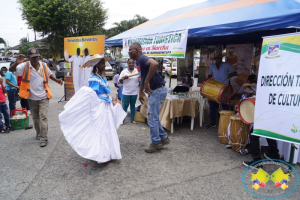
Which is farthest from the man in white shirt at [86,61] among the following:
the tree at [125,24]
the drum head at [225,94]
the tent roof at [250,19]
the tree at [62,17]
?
the tree at [125,24]

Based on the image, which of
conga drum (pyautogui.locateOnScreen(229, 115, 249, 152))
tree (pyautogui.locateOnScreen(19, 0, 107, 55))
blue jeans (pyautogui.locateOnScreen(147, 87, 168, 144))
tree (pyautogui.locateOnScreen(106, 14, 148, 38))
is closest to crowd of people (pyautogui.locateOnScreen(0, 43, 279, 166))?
blue jeans (pyautogui.locateOnScreen(147, 87, 168, 144))

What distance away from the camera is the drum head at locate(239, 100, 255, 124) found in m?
3.59

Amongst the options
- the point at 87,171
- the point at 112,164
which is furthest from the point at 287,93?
the point at 87,171

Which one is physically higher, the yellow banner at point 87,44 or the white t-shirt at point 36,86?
the yellow banner at point 87,44

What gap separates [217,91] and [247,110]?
4.21ft

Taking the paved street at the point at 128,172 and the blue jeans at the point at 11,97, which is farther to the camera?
the blue jeans at the point at 11,97

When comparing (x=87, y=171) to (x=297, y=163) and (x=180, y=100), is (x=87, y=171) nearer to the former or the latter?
(x=180, y=100)

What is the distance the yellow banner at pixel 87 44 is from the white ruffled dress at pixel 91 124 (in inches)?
132

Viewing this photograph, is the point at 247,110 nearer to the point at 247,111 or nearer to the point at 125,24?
the point at 247,111

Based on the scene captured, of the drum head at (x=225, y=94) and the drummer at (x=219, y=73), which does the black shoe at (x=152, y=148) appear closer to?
the drum head at (x=225, y=94)

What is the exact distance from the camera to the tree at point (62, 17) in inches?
899

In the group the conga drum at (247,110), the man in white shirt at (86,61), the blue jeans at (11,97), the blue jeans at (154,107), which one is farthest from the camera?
the man in white shirt at (86,61)

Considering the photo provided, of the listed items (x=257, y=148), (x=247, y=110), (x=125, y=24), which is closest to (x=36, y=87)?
(x=247, y=110)

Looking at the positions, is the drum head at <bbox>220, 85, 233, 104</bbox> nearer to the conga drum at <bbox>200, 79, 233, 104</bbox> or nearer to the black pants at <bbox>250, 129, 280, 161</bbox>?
the conga drum at <bbox>200, 79, 233, 104</bbox>
